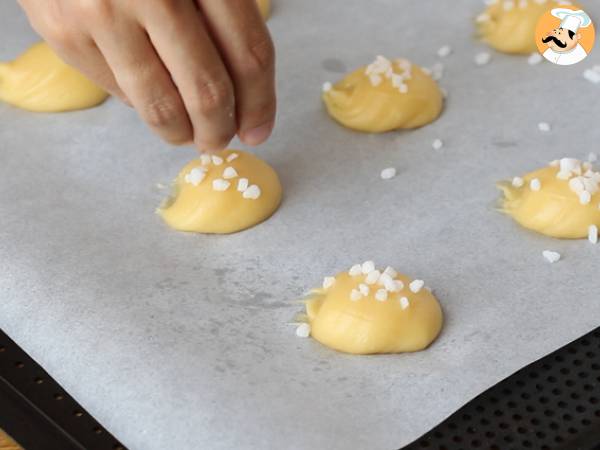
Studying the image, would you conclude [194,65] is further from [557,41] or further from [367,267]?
[557,41]

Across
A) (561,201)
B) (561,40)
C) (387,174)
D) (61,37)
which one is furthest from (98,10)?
(561,40)

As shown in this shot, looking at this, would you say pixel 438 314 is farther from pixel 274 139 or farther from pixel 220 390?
pixel 274 139

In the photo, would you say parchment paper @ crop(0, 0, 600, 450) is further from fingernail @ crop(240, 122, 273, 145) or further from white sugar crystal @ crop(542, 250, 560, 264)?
fingernail @ crop(240, 122, 273, 145)

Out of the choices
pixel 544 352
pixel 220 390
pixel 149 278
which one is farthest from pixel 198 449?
pixel 544 352

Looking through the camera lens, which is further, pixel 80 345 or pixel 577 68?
pixel 577 68

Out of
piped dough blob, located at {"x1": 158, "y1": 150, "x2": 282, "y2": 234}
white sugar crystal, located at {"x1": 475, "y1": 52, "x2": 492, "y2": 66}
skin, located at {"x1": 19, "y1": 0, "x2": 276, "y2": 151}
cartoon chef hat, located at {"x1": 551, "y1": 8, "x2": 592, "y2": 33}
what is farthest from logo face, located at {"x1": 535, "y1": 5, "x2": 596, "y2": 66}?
skin, located at {"x1": 19, "y1": 0, "x2": 276, "y2": 151}

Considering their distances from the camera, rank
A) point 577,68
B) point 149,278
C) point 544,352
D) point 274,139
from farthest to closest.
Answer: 1. point 577,68
2. point 274,139
3. point 149,278
4. point 544,352

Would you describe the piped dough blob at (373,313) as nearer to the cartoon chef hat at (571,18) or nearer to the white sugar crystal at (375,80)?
the white sugar crystal at (375,80)
